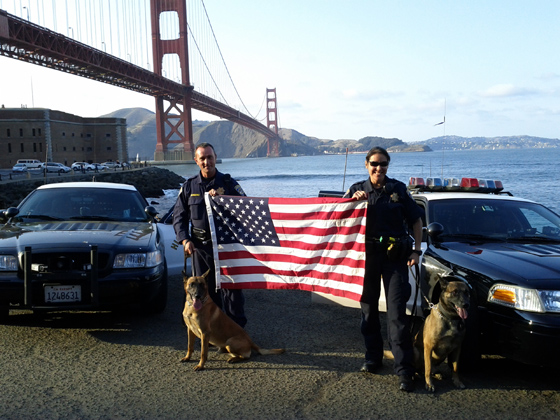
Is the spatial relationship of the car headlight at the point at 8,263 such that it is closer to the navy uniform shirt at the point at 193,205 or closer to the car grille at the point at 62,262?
the car grille at the point at 62,262

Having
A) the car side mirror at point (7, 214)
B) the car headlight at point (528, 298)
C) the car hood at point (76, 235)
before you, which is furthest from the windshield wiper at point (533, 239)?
the car side mirror at point (7, 214)

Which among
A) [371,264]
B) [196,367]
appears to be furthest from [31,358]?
[371,264]

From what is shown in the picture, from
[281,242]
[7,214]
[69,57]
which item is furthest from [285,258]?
[69,57]

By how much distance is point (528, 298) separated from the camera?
3.91 m

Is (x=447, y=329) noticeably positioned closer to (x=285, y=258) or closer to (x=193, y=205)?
(x=285, y=258)

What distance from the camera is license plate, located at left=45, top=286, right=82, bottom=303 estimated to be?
5109 mm

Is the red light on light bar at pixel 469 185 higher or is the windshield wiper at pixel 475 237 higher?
the red light on light bar at pixel 469 185

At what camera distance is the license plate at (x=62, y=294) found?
5.11m

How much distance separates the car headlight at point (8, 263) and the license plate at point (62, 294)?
0.38m

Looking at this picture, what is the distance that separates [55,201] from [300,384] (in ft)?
13.3

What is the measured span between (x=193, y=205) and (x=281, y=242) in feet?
2.81

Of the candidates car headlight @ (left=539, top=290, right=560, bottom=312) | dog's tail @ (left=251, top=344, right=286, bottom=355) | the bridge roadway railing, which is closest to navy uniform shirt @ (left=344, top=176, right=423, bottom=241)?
car headlight @ (left=539, top=290, right=560, bottom=312)

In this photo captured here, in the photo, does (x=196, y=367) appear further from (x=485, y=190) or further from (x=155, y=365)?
(x=485, y=190)

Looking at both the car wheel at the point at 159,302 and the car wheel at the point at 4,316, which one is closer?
the car wheel at the point at 4,316
